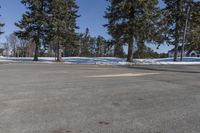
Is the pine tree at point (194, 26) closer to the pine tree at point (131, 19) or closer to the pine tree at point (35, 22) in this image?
the pine tree at point (131, 19)

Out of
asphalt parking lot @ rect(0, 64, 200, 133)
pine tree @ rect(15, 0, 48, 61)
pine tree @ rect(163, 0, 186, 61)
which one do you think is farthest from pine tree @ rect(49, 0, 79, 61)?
asphalt parking lot @ rect(0, 64, 200, 133)

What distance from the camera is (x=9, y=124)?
6020 mm

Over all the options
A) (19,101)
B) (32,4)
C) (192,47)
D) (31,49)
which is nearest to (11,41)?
(31,49)

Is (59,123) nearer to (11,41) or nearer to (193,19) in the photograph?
(193,19)

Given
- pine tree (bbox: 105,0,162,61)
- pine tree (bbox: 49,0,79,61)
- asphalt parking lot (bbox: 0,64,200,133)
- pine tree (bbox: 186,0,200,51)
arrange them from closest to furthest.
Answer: asphalt parking lot (bbox: 0,64,200,133)
pine tree (bbox: 105,0,162,61)
pine tree (bbox: 186,0,200,51)
pine tree (bbox: 49,0,79,61)

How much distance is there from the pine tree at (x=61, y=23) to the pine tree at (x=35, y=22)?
1.11 m

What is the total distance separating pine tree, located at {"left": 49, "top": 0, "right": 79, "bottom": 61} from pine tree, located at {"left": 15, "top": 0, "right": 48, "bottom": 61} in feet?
3.64

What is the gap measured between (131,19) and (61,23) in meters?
11.0

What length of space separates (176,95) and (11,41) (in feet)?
359

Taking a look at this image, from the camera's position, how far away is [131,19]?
120ft

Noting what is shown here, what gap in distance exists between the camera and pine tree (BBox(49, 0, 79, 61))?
4341 centimetres

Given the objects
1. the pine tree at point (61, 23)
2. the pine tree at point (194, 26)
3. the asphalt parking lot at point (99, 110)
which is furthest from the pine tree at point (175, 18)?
the asphalt parking lot at point (99, 110)

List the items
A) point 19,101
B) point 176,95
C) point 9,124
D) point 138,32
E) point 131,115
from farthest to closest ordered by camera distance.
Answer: point 138,32, point 176,95, point 19,101, point 131,115, point 9,124

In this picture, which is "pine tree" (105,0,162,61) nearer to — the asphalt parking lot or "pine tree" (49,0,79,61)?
"pine tree" (49,0,79,61)
